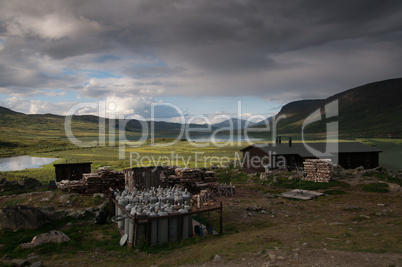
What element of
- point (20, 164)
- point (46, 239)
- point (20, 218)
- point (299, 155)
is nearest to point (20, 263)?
point (46, 239)

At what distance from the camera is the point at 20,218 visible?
48.8 ft

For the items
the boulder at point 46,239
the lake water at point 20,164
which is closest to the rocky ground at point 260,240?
the boulder at point 46,239

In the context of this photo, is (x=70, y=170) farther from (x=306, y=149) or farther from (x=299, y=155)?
(x=306, y=149)

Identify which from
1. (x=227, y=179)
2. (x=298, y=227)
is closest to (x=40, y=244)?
(x=298, y=227)

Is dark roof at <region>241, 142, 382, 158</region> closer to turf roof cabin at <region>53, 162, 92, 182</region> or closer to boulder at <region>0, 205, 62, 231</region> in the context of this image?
turf roof cabin at <region>53, 162, 92, 182</region>

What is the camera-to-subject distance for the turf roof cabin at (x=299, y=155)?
1563 inches

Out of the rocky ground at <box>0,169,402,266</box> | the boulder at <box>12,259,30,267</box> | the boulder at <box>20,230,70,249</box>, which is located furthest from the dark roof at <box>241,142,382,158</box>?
the boulder at <box>12,259,30,267</box>

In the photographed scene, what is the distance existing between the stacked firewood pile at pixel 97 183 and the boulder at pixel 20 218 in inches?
359

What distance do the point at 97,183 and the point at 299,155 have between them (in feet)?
92.2

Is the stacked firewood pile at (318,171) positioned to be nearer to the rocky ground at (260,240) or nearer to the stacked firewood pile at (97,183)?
the rocky ground at (260,240)

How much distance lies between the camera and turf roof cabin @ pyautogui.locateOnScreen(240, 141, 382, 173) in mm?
39688

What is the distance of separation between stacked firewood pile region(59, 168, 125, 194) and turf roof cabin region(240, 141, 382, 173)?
22.5m

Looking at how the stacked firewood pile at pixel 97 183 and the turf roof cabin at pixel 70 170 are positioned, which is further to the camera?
the turf roof cabin at pixel 70 170

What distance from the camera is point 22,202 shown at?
2208cm
